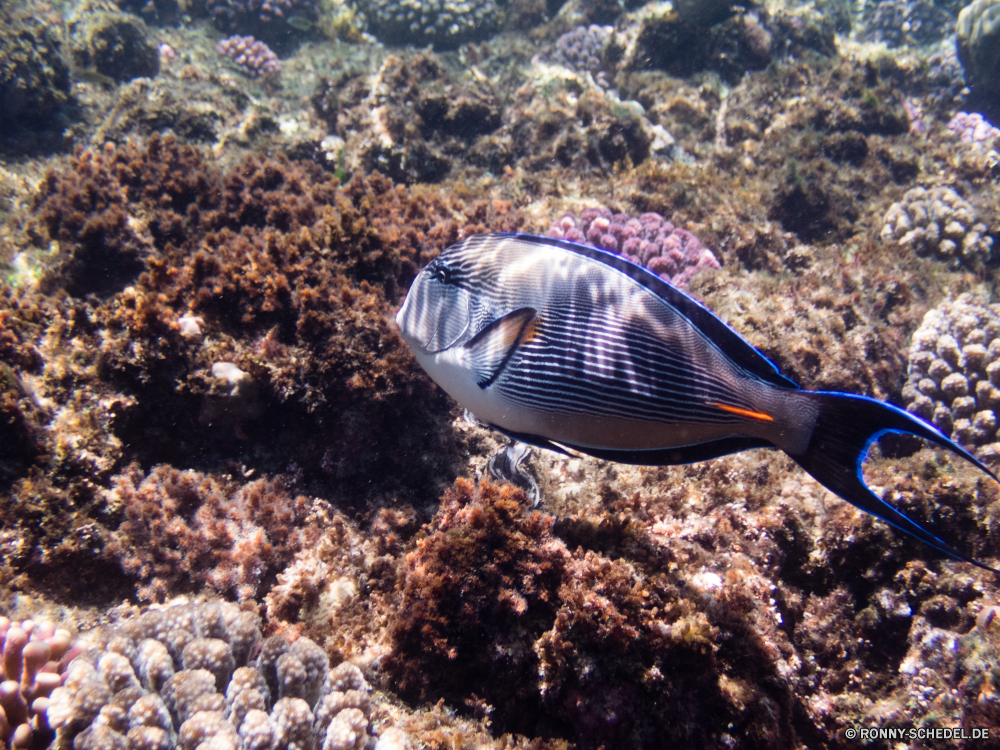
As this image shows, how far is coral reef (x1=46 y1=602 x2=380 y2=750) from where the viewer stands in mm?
1742

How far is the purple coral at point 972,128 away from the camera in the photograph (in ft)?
29.9

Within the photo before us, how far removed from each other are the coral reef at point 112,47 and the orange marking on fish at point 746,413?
1266 centimetres

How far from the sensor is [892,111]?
801 centimetres

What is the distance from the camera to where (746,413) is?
1.48m

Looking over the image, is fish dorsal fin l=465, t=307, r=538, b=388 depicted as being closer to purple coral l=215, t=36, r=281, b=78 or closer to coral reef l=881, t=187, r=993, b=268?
coral reef l=881, t=187, r=993, b=268

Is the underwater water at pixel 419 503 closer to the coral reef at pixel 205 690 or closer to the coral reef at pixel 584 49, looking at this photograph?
the coral reef at pixel 205 690

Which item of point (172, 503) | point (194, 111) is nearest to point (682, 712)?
point (172, 503)

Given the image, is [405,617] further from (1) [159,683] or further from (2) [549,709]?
(1) [159,683]

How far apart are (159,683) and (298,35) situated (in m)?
14.8

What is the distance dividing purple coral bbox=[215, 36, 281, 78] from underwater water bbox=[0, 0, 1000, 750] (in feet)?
19.9

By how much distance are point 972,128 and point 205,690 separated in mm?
14748

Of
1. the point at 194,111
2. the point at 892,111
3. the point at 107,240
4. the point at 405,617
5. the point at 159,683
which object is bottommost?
the point at 159,683

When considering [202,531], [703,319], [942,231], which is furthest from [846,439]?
[942,231]

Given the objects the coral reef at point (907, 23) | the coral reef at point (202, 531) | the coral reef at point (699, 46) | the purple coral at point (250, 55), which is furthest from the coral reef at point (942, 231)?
the coral reef at point (907, 23)
